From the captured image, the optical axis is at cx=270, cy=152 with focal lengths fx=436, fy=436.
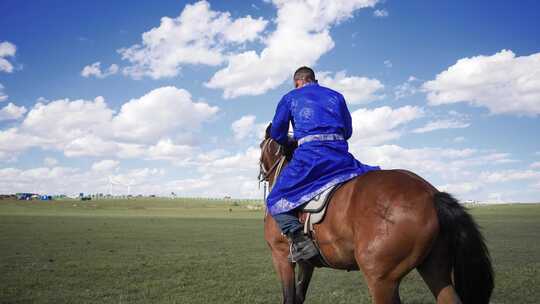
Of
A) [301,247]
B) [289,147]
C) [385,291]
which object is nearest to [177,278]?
[289,147]

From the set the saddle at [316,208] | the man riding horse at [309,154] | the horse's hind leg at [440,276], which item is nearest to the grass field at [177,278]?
the man riding horse at [309,154]

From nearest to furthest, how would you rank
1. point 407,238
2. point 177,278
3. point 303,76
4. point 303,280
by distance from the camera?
1. point 407,238
2. point 303,76
3. point 303,280
4. point 177,278

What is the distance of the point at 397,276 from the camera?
173 inches

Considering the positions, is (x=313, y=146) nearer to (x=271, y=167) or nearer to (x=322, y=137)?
(x=322, y=137)

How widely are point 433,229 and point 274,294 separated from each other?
612 cm

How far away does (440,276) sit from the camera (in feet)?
15.1

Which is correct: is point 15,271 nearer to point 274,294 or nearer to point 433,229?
point 274,294

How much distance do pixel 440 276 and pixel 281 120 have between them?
277 cm

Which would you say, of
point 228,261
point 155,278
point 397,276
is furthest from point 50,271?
point 397,276

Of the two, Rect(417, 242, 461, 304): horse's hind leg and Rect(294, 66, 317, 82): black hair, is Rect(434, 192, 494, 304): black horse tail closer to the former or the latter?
Rect(417, 242, 461, 304): horse's hind leg

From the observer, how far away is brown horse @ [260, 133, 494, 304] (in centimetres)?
434

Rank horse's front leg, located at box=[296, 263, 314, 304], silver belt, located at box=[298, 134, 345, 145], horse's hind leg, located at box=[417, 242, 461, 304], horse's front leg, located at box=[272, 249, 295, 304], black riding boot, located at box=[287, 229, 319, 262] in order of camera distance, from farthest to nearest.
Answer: horse's front leg, located at box=[296, 263, 314, 304], horse's front leg, located at box=[272, 249, 295, 304], silver belt, located at box=[298, 134, 345, 145], black riding boot, located at box=[287, 229, 319, 262], horse's hind leg, located at box=[417, 242, 461, 304]

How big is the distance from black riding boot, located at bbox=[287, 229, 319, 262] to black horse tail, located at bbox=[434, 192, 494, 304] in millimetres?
1579

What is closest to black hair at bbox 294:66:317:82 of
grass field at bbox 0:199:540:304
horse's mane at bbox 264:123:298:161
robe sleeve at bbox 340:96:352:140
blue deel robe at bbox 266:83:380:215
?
blue deel robe at bbox 266:83:380:215
